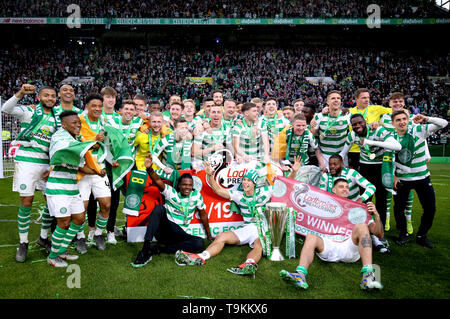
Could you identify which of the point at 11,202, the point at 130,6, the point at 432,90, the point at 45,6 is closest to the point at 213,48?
the point at 130,6

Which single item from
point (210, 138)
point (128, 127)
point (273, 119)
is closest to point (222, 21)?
point (273, 119)

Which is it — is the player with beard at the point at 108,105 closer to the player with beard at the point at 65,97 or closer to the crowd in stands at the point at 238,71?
the player with beard at the point at 65,97

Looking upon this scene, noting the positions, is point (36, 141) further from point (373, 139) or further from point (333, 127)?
point (373, 139)

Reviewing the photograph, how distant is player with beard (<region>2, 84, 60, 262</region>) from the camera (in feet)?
13.2

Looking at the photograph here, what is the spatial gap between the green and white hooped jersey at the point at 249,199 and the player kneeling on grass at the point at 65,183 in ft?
6.10

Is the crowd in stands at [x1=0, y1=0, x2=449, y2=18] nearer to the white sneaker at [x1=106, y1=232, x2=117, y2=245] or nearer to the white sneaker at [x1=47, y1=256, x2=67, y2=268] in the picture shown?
the white sneaker at [x1=106, y1=232, x2=117, y2=245]

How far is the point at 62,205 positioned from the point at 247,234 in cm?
238

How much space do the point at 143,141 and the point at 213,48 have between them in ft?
81.7

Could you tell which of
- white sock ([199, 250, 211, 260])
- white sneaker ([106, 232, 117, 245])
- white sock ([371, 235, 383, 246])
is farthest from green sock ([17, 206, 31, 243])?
white sock ([371, 235, 383, 246])

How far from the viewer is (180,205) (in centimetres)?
441

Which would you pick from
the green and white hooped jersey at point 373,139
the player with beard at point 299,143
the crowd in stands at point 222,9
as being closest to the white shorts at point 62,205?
the player with beard at point 299,143

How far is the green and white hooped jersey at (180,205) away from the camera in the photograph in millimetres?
4410

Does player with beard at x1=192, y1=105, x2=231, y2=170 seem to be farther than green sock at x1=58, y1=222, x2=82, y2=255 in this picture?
Yes

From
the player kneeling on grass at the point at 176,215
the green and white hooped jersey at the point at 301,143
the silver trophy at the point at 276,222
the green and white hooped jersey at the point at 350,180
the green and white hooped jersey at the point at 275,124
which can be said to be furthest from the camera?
the green and white hooped jersey at the point at 275,124
